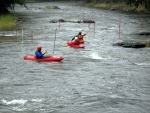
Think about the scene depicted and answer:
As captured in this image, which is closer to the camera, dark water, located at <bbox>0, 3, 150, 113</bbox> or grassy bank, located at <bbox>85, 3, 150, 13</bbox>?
dark water, located at <bbox>0, 3, 150, 113</bbox>

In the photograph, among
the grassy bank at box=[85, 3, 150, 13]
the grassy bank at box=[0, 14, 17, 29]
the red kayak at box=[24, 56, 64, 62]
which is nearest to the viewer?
the red kayak at box=[24, 56, 64, 62]

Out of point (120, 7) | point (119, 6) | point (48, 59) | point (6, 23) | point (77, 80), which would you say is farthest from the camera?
point (119, 6)

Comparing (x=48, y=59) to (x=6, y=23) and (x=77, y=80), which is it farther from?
(x=6, y=23)

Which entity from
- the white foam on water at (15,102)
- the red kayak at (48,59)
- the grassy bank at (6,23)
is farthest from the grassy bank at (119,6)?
the white foam on water at (15,102)

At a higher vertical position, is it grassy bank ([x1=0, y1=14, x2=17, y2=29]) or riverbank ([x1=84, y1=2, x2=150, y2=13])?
riverbank ([x1=84, y1=2, x2=150, y2=13])

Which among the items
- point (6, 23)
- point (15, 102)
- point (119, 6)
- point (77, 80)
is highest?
point (119, 6)

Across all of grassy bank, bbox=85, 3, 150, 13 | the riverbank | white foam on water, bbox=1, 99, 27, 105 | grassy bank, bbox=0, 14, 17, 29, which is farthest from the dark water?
grassy bank, bbox=85, 3, 150, 13

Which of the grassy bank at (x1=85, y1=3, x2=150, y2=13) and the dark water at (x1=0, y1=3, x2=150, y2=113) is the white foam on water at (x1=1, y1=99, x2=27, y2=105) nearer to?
the dark water at (x1=0, y1=3, x2=150, y2=113)

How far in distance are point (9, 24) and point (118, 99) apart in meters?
30.5

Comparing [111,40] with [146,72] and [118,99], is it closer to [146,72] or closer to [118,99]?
[146,72]

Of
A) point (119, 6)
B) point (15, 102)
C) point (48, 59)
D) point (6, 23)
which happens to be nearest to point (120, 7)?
point (119, 6)

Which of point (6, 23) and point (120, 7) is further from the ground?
point (120, 7)

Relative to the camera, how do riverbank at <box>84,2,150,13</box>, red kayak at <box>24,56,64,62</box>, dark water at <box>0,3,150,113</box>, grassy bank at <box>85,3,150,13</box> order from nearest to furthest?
1. dark water at <box>0,3,150,113</box>
2. red kayak at <box>24,56,64,62</box>
3. riverbank at <box>84,2,150,13</box>
4. grassy bank at <box>85,3,150,13</box>

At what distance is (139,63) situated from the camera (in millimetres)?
23750
